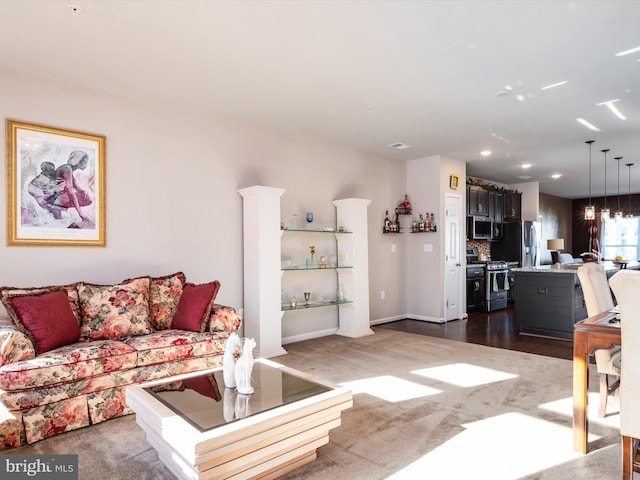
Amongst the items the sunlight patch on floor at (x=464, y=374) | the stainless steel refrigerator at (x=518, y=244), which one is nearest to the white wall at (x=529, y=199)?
the stainless steel refrigerator at (x=518, y=244)

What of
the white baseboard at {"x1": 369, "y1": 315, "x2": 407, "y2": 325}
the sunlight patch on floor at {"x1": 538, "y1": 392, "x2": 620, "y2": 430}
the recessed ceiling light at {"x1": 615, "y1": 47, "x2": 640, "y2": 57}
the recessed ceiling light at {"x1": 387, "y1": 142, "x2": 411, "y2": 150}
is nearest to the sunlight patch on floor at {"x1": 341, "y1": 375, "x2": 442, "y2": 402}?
the sunlight patch on floor at {"x1": 538, "y1": 392, "x2": 620, "y2": 430}

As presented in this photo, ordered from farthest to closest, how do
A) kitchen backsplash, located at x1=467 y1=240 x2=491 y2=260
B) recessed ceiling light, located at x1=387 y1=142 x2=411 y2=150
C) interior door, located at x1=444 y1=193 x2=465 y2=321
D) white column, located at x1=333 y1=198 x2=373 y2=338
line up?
kitchen backsplash, located at x1=467 y1=240 x2=491 y2=260, interior door, located at x1=444 y1=193 x2=465 y2=321, recessed ceiling light, located at x1=387 y1=142 x2=411 y2=150, white column, located at x1=333 y1=198 x2=373 y2=338

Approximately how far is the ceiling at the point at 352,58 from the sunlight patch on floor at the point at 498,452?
2.63 m

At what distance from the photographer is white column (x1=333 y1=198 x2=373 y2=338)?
5.46 m

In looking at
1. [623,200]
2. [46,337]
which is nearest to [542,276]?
[46,337]

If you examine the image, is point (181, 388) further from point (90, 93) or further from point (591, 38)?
point (591, 38)

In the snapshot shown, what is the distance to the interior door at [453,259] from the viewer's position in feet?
21.3

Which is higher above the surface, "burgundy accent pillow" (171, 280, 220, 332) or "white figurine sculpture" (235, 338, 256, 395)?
"burgundy accent pillow" (171, 280, 220, 332)

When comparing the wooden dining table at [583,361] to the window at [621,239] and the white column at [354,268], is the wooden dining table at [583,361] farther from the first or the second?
the window at [621,239]

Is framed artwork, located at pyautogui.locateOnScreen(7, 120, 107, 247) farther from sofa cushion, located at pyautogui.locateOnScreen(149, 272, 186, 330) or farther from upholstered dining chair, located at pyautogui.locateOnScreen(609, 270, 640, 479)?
upholstered dining chair, located at pyautogui.locateOnScreen(609, 270, 640, 479)

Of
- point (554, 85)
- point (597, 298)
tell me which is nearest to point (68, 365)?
point (597, 298)

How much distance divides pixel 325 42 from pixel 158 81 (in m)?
1.59

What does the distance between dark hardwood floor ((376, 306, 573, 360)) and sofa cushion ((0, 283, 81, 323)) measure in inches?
162

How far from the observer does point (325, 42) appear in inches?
115
